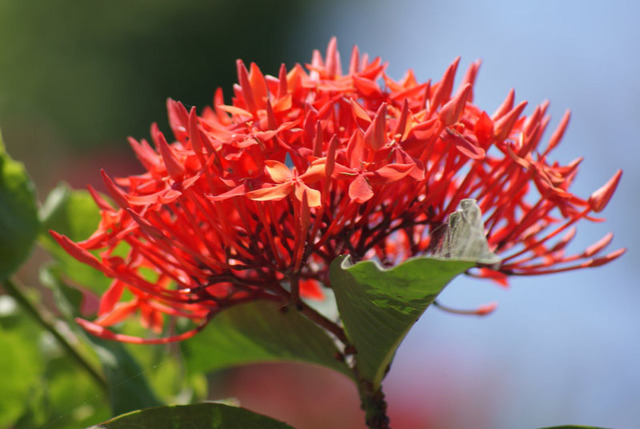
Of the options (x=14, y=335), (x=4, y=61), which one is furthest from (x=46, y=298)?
(x=4, y=61)

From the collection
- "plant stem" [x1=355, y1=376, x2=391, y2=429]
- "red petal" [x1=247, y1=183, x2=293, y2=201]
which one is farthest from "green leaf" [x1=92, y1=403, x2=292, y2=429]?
"red petal" [x1=247, y1=183, x2=293, y2=201]

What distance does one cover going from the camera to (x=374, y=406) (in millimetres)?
779

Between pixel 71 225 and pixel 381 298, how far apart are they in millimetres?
678

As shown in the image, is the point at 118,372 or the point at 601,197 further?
the point at 118,372

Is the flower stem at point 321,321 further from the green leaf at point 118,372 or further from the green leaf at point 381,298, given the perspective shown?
the green leaf at point 118,372

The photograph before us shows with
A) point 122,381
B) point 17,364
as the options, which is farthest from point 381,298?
point 17,364

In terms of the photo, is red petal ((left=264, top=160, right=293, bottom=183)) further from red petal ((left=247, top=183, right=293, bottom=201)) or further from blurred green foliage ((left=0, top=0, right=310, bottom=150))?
blurred green foliage ((left=0, top=0, right=310, bottom=150))

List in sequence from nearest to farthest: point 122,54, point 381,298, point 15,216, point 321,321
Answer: point 381,298 < point 321,321 < point 15,216 < point 122,54

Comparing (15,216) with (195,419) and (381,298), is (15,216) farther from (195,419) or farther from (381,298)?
(381,298)

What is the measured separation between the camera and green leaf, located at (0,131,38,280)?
1035mm

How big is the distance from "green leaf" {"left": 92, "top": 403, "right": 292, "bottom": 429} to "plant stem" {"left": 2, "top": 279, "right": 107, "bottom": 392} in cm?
46

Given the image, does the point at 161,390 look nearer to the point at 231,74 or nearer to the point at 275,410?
the point at 275,410

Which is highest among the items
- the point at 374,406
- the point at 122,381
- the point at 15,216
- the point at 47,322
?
the point at 15,216

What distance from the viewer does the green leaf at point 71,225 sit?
1.13 m
